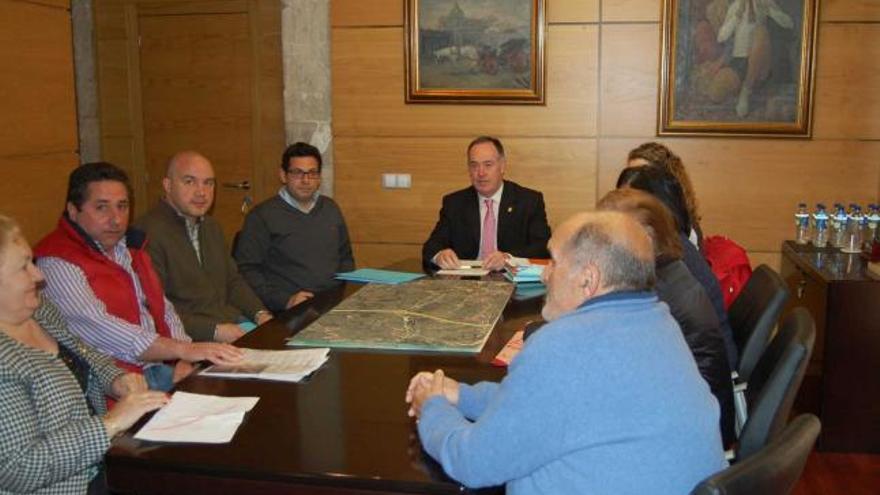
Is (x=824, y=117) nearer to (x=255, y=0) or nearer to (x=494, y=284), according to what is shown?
(x=494, y=284)

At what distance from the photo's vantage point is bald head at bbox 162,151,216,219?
337 centimetres

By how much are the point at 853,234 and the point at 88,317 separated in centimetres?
372

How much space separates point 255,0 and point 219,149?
3.36ft

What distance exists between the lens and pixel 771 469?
1386 mm

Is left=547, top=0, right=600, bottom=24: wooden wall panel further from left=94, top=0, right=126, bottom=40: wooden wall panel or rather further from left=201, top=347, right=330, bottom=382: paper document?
left=201, top=347, right=330, bottom=382: paper document

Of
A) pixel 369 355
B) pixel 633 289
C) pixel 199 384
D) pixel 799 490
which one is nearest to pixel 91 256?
pixel 199 384

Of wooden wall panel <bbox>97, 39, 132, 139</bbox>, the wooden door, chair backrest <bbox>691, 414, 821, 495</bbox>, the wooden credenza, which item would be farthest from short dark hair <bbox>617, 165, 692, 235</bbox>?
wooden wall panel <bbox>97, 39, 132, 139</bbox>

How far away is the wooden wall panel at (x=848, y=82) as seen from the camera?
475 centimetres

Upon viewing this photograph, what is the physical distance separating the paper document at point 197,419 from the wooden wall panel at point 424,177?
11.0 ft

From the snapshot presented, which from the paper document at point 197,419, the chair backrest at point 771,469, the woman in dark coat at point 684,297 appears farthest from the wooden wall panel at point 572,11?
the chair backrest at point 771,469

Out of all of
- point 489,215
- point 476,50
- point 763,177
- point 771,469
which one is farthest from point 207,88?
point 771,469

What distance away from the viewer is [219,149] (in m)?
5.76

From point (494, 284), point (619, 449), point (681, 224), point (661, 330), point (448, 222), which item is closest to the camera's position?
point (619, 449)

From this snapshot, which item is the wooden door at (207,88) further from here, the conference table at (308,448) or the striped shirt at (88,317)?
the conference table at (308,448)
